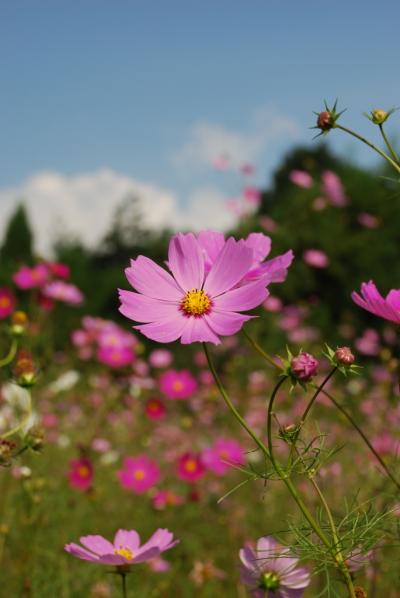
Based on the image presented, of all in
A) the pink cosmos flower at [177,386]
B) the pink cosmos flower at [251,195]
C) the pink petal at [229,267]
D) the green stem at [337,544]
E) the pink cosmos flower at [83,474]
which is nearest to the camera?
the green stem at [337,544]

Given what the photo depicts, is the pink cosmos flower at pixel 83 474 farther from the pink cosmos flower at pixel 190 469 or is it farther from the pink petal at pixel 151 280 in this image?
the pink petal at pixel 151 280

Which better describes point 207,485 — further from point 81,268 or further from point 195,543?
point 81,268

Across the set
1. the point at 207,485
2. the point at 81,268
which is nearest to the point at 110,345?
the point at 207,485

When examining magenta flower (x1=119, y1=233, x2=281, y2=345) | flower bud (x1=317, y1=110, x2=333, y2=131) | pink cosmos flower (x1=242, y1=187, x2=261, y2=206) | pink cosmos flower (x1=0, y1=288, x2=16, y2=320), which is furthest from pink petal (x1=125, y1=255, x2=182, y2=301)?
pink cosmos flower (x1=242, y1=187, x2=261, y2=206)

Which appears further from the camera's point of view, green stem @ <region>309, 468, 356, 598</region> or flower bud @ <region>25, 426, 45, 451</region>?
flower bud @ <region>25, 426, 45, 451</region>

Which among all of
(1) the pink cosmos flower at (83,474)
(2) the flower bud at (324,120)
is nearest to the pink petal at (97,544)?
(2) the flower bud at (324,120)

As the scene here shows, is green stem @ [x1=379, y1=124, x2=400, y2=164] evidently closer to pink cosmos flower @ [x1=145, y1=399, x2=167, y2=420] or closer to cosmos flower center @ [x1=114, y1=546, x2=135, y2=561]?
cosmos flower center @ [x1=114, y1=546, x2=135, y2=561]
